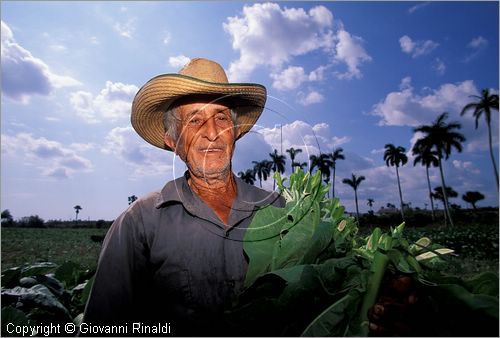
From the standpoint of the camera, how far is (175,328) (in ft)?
5.41

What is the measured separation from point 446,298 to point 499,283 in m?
0.18

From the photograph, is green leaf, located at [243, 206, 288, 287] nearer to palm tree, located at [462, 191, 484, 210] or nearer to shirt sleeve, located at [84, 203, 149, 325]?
shirt sleeve, located at [84, 203, 149, 325]

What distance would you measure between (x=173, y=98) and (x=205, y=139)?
0.39 metres

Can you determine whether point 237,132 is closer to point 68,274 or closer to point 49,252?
point 68,274

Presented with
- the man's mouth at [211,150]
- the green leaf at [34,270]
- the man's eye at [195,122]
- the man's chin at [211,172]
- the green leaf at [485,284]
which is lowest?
the green leaf at [34,270]

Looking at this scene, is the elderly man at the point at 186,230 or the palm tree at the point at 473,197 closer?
the elderly man at the point at 186,230

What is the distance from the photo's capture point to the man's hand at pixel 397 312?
2.31 ft

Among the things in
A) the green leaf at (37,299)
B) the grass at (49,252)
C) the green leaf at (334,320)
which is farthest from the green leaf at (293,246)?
the grass at (49,252)

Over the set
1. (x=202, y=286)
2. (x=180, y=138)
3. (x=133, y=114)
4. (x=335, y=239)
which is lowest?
(x=202, y=286)

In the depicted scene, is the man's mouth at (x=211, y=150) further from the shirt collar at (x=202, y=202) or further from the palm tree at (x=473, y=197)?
the palm tree at (x=473, y=197)

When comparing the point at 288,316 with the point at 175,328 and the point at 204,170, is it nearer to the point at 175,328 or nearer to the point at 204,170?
the point at 175,328

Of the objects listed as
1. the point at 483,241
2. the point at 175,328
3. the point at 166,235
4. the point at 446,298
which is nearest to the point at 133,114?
the point at 166,235

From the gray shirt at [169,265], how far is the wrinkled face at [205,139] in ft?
0.72

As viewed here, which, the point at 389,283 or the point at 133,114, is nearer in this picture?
the point at 389,283
